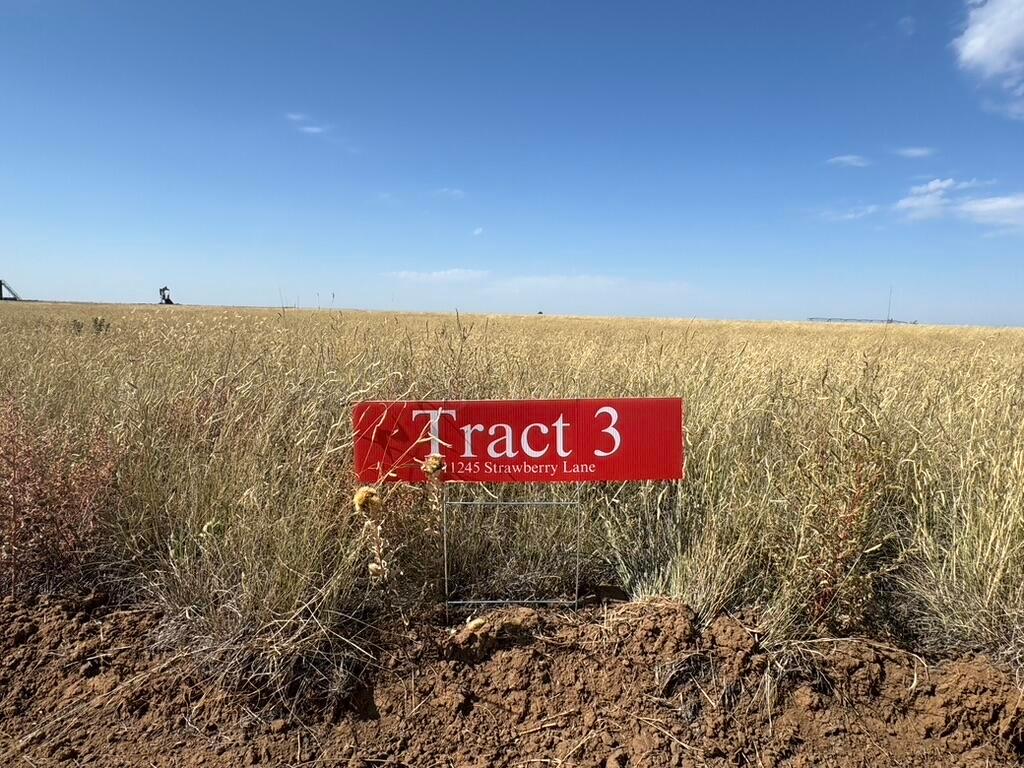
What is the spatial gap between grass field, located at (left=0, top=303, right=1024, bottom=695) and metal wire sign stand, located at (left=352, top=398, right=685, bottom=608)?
0.14 meters

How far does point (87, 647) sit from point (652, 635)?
6.56 ft

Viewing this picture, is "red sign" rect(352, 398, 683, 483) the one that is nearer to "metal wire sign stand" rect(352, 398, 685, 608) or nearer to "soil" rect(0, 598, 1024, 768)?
"metal wire sign stand" rect(352, 398, 685, 608)

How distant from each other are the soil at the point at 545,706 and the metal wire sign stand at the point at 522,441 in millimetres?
323

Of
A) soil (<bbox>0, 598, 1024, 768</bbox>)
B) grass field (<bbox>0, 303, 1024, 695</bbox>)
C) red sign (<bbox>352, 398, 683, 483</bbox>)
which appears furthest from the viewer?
red sign (<bbox>352, 398, 683, 483</bbox>)

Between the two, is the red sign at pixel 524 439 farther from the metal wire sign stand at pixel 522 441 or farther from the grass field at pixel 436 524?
the grass field at pixel 436 524

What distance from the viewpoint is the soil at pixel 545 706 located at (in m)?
1.72

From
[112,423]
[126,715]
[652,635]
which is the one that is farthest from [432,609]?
[112,423]

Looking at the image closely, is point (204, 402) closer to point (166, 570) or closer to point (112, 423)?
point (112, 423)

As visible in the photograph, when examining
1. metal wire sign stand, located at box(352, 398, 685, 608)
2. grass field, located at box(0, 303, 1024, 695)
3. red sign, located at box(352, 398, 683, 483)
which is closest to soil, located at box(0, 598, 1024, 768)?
grass field, located at box(0, 303, 1024, 695)

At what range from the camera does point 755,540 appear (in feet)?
7.43

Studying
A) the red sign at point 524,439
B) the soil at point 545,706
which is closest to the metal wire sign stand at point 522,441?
the red sign at point 524,439

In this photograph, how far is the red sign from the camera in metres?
2.22

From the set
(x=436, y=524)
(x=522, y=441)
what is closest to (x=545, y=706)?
(x=436, y=524)

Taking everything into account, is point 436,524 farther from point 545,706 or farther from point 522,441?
point 545,706
